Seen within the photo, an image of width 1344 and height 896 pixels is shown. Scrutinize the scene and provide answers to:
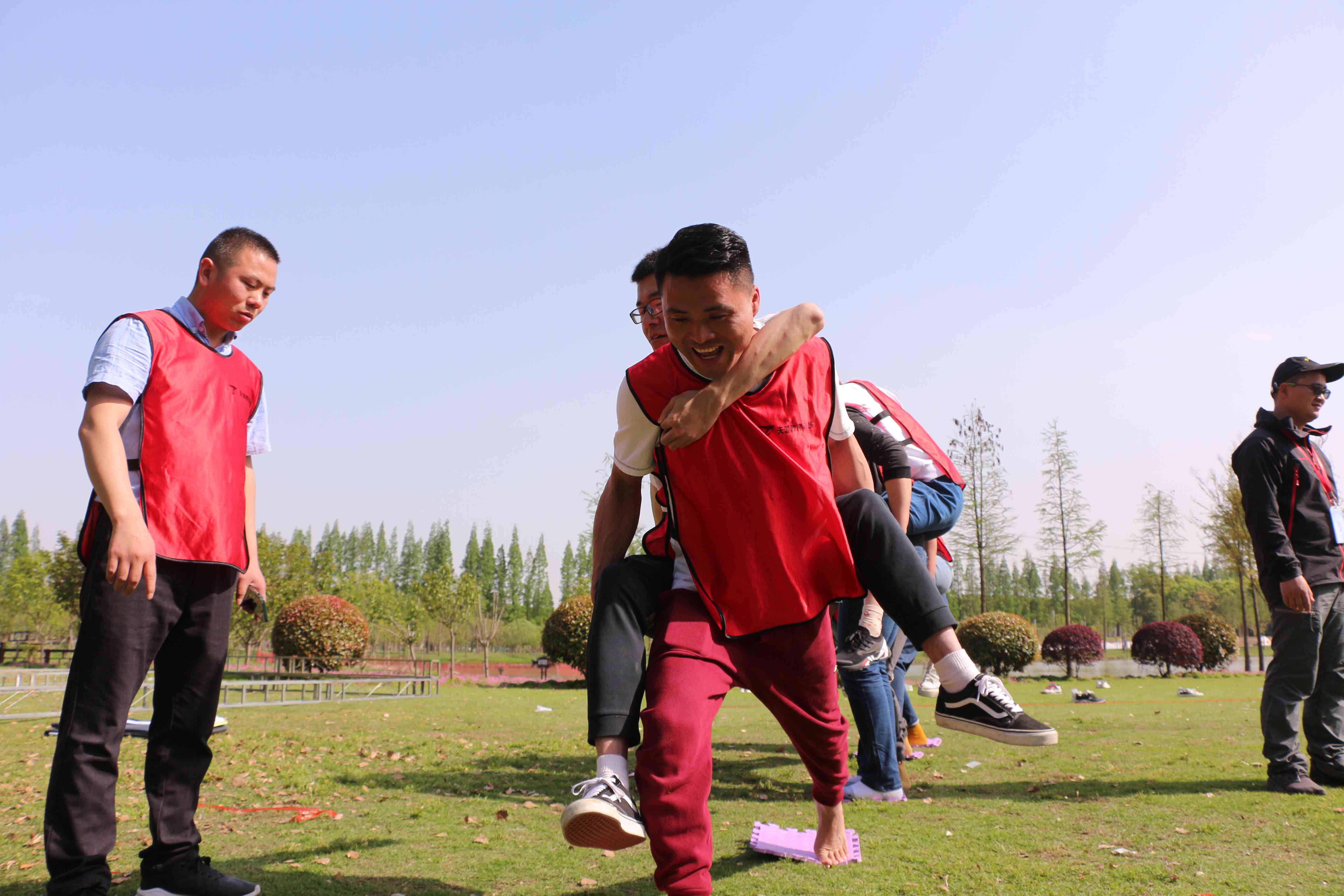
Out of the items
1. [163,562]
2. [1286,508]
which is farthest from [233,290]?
[1286,508]

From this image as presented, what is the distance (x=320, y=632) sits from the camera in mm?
23766

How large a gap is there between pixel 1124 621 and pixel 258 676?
243 feet

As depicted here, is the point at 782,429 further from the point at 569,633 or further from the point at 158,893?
the point at 569,633

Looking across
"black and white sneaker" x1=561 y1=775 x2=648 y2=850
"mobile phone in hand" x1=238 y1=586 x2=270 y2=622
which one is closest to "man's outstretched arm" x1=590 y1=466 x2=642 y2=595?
"black and white sneaker" x1=561 y1=775 x2=648 y2=850

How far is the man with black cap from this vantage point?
16.7ft

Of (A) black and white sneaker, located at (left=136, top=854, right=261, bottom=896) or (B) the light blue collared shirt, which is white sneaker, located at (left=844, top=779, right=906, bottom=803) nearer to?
(A) black and white sneaker, located at (left=136, top=854, right=261, bottom=896)

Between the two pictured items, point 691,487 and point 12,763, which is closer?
point 691,487

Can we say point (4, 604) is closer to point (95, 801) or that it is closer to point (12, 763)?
point (12, 763)

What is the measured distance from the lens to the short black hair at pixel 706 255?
8.50 feet

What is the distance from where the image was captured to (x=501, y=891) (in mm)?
3084

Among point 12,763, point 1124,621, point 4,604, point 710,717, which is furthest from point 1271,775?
point 1124,621

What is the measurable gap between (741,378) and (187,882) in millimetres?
2721

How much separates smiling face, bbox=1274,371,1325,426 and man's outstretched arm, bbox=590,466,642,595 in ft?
16.7

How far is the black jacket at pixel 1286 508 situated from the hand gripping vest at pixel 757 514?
4.22m
